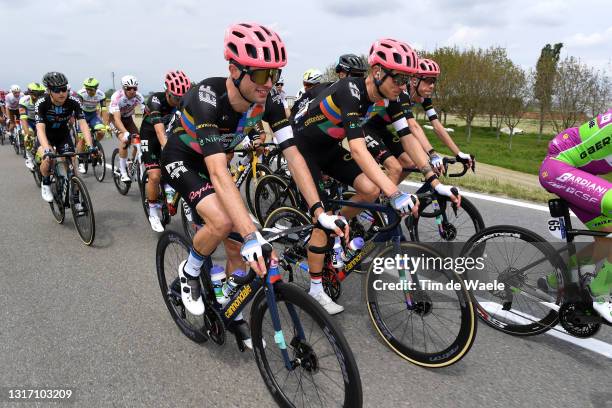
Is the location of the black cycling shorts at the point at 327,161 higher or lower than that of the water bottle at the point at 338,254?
higher

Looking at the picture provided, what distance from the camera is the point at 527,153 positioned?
26141mm

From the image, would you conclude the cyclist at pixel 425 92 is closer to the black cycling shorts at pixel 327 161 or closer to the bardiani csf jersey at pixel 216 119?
the black cycling shorts at pixel 327 161

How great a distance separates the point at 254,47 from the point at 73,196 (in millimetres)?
4356

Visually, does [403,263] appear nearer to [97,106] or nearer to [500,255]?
[500,255]

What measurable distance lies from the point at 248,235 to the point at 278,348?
0.78 metres

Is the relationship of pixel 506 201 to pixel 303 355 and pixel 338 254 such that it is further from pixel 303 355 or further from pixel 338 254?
pixel 303 355

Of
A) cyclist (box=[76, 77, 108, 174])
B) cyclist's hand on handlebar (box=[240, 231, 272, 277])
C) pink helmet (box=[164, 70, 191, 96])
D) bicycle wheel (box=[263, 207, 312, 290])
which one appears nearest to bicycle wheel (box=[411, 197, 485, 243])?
bicycle wheel (box=[263, 207, 312, 290])

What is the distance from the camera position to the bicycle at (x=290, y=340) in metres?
2.17

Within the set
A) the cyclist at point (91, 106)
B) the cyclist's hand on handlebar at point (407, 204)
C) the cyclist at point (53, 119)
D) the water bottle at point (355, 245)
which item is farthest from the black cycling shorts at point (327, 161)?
the cyclist at point (91, 106)

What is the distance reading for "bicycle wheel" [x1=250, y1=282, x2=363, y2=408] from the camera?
7.07 feet

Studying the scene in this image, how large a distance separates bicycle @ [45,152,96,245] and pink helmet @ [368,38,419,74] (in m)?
4.14

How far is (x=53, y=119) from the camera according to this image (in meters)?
6.54

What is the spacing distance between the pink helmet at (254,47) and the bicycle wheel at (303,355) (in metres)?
1.41

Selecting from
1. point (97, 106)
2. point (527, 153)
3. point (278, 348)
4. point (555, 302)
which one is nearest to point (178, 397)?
point (278, 348)
